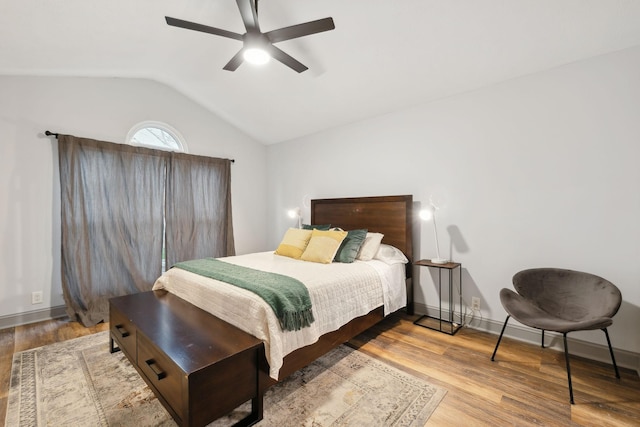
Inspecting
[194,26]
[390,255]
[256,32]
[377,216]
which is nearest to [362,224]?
[377,216]

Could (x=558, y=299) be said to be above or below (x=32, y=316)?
above

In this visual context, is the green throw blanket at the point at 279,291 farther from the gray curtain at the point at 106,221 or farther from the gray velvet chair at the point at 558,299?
the gray curtain at the point at 106,221

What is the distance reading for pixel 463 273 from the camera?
9.46 feet

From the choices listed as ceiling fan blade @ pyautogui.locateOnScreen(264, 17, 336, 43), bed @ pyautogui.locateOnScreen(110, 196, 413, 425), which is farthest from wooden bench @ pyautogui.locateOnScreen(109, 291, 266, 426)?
ceiling fan blade @ pyautogui.locateOnScreen(264, 17, 336, 43)

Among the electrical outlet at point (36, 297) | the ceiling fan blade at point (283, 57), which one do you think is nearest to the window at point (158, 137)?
the electrical outlet at point (36, 297)

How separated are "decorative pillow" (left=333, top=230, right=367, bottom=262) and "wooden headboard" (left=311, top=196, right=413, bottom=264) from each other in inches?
Result: 13.0

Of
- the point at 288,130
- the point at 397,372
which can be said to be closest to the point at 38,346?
the point at 397,372

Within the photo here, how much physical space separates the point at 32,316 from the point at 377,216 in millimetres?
3924

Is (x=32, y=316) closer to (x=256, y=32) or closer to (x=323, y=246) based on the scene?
(x=323, y=246)

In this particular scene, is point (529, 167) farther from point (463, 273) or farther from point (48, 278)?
point (48, 278)

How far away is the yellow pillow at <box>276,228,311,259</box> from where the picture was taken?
3.20 metres

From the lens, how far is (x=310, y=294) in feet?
6.48

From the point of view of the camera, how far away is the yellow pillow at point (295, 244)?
320 centimetres

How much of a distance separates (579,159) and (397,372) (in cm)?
227
